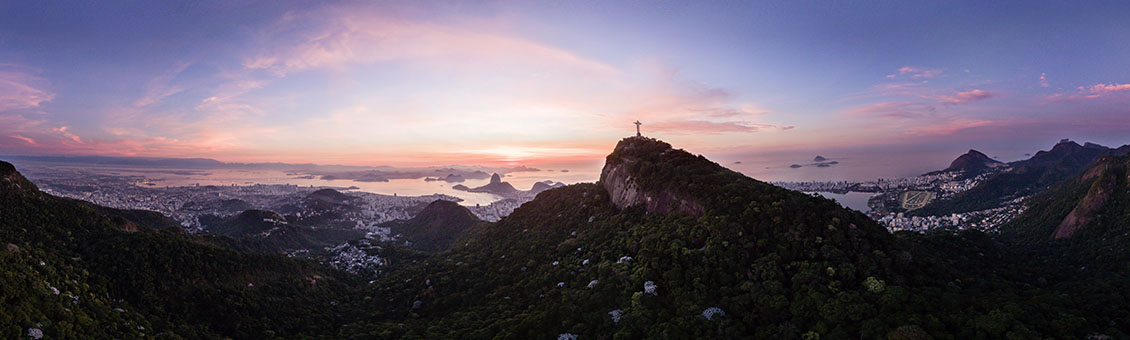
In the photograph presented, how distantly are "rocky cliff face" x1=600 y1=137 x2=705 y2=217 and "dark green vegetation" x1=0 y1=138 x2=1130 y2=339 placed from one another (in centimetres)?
26

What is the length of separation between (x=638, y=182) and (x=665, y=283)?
1827 cm

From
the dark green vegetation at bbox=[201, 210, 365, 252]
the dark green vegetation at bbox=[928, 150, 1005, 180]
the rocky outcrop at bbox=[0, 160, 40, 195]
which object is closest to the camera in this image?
the rocky outcrop at bbox=[0, 160, 40, 195]

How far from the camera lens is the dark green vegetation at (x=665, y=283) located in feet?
64.3

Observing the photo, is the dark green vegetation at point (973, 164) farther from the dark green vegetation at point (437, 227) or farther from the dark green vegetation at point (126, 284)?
the dark green vegetation at point (126, 284)

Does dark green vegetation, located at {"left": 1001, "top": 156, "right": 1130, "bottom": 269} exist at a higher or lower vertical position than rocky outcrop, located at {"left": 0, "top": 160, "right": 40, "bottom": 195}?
lower

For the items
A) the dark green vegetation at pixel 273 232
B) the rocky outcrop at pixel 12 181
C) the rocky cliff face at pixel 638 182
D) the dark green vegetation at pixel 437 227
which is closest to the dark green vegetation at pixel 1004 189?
the rocky cliff face at pixel 638 182

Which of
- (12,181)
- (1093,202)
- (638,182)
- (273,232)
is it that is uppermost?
(12,181)

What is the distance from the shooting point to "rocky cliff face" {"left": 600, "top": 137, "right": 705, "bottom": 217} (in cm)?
3610

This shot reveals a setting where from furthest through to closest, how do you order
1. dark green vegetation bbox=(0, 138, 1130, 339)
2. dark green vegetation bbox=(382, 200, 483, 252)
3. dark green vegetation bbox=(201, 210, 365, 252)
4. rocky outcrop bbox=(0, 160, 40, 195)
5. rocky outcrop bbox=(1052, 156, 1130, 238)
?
dark green vegetation bbox=(382, 200, 483, 252) < dark green vegetation bbox=(201, 210, 365, 252) < rocky outcrop bbox=(1052, 156, 1130, 238) < rocky outcrop bbox=(0, 160, 40, 195) < dark green vegetation bbox=(0, 138, 1130, 339)

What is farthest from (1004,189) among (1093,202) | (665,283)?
(665,283)

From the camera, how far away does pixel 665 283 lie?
26609 millimetres

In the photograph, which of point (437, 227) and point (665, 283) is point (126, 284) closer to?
point (665, 283)

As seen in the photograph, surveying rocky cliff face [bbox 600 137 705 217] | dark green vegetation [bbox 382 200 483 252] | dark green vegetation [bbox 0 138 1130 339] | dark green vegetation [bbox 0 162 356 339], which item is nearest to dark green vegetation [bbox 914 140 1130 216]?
dark green vegetation [bbox 0 138 1130 339]

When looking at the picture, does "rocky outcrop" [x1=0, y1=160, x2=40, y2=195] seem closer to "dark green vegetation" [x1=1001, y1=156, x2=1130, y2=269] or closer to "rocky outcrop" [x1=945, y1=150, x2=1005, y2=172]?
"dark green vegetation" [x1=1001, y1=156, x2=1130, y2=269]
